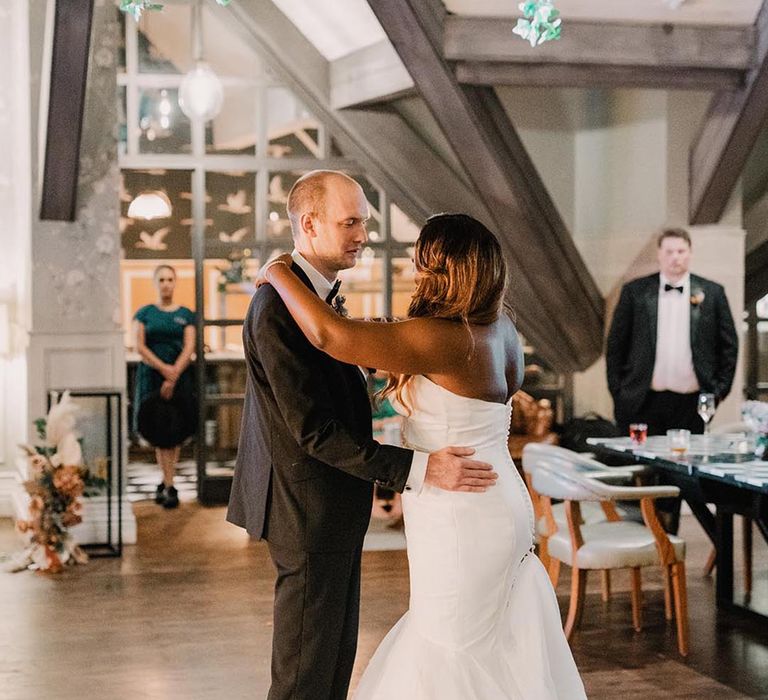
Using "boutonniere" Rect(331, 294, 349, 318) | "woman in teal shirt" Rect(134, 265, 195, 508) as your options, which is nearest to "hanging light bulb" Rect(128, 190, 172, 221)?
"woman in teal shirt" Rect(134, 265, 195, 508)

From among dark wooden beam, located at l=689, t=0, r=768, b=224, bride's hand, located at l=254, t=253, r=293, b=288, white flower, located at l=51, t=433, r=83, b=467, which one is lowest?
white flower, located at l=51, t=433, r=83, b=467

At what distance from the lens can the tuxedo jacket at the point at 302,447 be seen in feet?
9.17

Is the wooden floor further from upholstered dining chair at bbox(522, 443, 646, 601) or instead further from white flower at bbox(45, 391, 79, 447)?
white flower at bbox(45, 391, 79, 447)

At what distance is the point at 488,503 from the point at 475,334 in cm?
40

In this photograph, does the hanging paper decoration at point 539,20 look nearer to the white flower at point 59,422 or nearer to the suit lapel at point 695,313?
the suit lapel at point 695,313

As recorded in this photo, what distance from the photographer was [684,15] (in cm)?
601

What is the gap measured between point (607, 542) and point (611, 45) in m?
2.48

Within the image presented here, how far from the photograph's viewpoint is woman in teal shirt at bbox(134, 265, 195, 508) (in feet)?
27.2

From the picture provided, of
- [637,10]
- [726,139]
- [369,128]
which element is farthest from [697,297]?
[369,128]

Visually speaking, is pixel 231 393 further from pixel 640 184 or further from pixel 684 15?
pixel 684 15

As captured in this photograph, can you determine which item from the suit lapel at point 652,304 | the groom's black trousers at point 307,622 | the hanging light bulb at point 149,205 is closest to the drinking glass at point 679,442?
the suit lapel at point 652,304

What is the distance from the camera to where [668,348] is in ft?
20.7

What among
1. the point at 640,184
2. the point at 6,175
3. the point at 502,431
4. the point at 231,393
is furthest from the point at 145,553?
the point at 502,431

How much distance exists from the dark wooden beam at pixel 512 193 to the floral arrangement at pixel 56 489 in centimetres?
239
